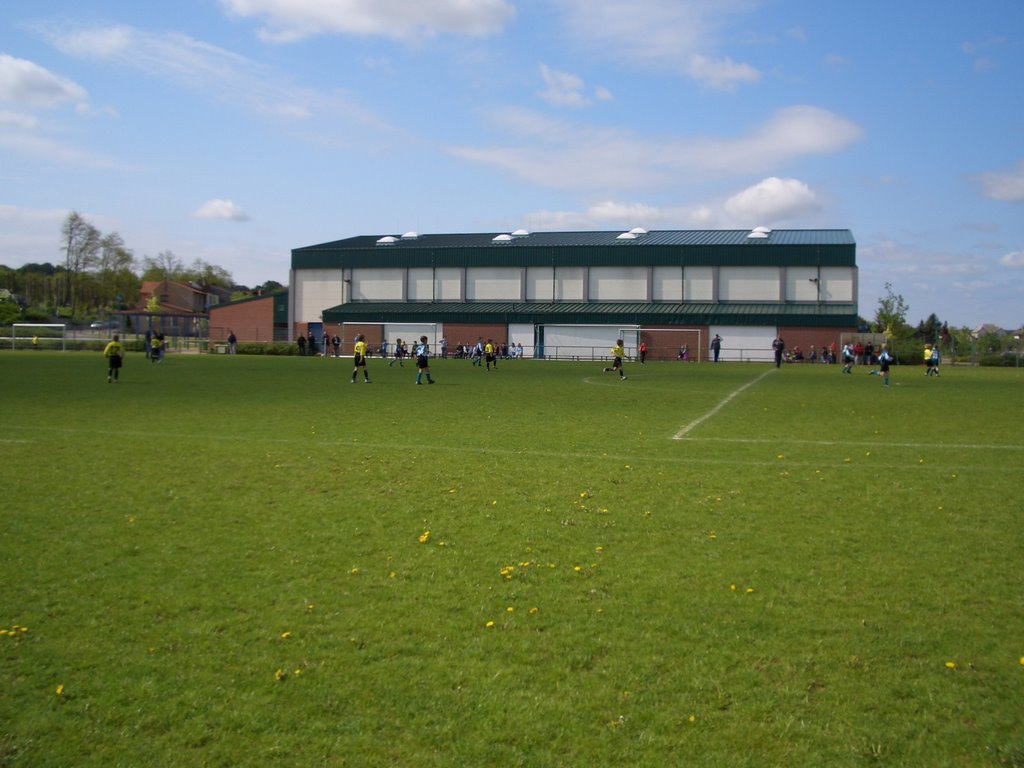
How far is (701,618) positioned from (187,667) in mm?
3409

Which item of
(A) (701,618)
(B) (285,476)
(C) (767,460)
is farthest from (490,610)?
(C) (767,460)

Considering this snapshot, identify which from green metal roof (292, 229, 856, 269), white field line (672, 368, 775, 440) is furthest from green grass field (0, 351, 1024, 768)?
green metal roof (292, 229, 856, 269)

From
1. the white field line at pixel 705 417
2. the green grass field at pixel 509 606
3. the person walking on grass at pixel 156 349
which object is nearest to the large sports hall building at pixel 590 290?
the person walking on grass at pixel 156 349

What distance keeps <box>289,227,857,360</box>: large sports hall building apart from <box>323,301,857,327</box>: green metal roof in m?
0.10

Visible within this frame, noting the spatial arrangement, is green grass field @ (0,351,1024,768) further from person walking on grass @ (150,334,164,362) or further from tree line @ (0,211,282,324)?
tree line @ (0,211,282,324)

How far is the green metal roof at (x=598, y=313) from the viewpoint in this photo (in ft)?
224

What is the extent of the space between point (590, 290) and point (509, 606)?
7012 centimetres

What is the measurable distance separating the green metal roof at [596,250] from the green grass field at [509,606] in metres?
58.6

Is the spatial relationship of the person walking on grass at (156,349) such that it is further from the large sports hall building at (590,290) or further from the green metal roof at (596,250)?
the green metal roof at (596,250)

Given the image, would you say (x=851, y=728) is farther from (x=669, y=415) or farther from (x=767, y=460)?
(x=669, y=415)

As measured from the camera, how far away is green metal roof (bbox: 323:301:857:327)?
68.2m

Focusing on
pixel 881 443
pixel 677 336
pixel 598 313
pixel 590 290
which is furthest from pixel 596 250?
pixel 881 443

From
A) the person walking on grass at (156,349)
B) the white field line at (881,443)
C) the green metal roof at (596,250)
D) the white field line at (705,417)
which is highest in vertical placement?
the green metal roof at (596,250)

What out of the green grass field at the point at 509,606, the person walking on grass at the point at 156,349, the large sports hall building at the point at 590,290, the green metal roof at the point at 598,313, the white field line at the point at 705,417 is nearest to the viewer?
the green grass field at the point at 509,606
